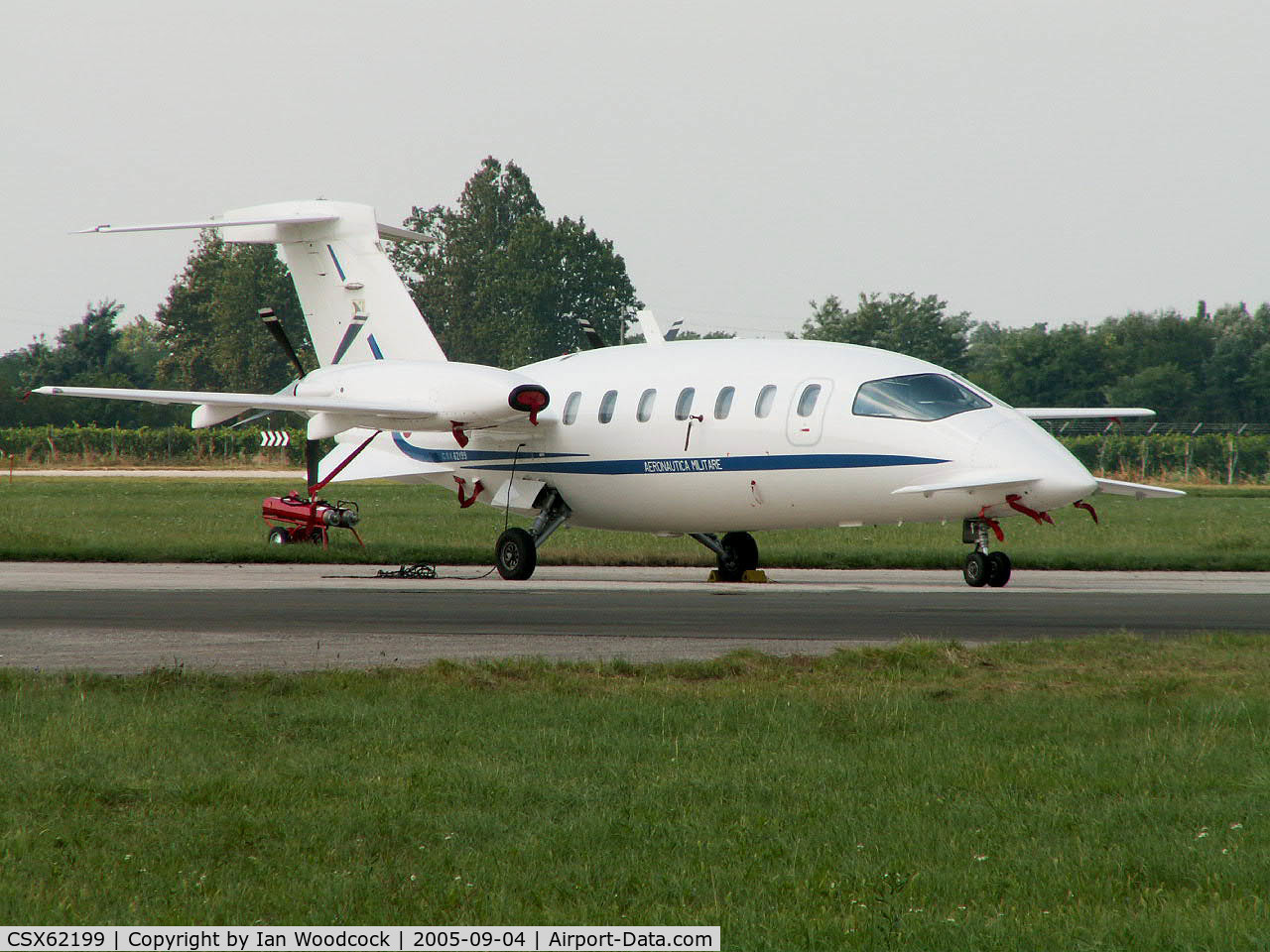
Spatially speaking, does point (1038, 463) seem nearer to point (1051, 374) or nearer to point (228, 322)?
point (1051, 374)

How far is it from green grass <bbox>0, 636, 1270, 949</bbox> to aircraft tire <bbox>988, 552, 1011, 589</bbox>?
31.2 feet

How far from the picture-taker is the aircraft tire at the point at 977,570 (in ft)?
69.0

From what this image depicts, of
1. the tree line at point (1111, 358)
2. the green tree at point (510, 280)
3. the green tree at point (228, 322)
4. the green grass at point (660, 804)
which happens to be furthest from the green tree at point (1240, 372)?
the green grass at point (660, 804)

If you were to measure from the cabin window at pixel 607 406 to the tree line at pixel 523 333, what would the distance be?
60.8 m

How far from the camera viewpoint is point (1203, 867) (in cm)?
635

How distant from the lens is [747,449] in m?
21.8

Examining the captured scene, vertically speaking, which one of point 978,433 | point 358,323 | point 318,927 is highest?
point 358,323

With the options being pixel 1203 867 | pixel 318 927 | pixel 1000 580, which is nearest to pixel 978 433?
pixel 1000 580

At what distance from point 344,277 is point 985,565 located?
41.5 ft

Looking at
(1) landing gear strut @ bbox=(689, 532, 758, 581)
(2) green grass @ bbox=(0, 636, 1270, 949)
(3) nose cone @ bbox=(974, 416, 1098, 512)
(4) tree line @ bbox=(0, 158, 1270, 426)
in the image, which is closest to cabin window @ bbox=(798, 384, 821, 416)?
(3) nose cone @ bbox=(974, 416, 1098, 512)

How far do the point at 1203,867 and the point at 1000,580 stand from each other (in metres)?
14.9

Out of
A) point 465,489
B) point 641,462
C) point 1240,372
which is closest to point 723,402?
point 641,462

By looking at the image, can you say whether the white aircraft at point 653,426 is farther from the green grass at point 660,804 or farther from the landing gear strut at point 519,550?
the green grass at point 660,804

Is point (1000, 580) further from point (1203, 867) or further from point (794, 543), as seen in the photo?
point (1203, 867)
